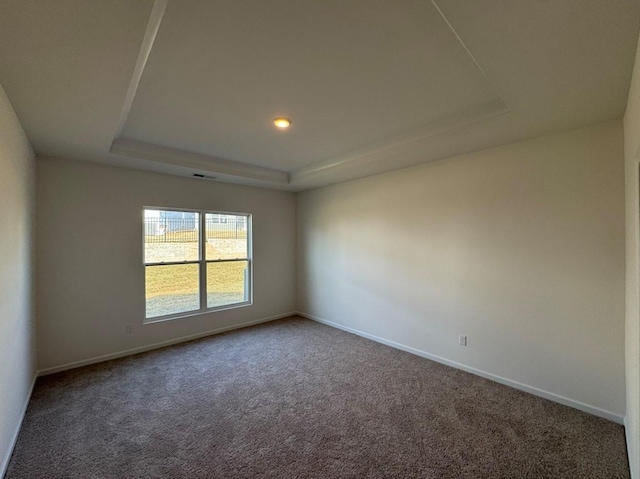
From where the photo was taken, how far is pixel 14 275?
→ 7.23ft

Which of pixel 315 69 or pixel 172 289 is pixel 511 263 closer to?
pixel 315 69

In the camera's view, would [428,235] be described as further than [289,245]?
No

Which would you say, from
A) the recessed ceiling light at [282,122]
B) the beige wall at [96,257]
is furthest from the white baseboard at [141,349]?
the recessed ceiling light at [282,122]

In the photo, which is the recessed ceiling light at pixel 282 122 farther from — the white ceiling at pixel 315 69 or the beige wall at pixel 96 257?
the beige wall at pixel 96 257

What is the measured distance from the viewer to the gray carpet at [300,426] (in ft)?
6.21

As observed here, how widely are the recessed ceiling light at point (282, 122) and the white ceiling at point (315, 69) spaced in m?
0.08

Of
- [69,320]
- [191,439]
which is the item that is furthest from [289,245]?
[191,439]

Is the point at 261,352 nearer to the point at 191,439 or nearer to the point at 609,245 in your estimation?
the point at 191,439

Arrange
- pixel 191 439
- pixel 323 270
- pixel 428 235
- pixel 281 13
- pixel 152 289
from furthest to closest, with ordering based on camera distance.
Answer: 1. pixel 323 270
2. pixel 152 289
3. pixel 428 235
4. pixel 191 439
5. pixel 281 13

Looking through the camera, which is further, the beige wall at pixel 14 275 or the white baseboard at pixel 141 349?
the white baseboard at pixel 141 349

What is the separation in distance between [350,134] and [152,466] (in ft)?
10.6

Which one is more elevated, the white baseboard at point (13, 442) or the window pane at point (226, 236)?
the window pane at point (226, 236)

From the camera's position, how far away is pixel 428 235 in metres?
3.61

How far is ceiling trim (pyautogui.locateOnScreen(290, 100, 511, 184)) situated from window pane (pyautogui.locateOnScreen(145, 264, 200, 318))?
2339 mm
